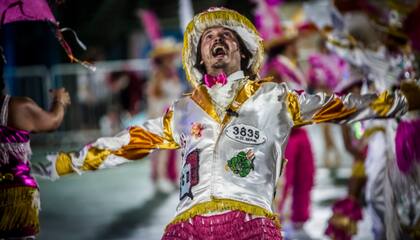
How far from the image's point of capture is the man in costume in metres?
3.74

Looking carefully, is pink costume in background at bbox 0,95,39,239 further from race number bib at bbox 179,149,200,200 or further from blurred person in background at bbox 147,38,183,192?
blurred person in background at bbox 147,38,183,192

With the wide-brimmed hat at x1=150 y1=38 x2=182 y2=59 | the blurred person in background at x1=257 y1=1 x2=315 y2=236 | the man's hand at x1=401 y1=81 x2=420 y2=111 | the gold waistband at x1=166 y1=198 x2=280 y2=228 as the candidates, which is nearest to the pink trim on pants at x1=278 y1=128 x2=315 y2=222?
the blurred person in background at x1=257 y1=1 x2=315 y2=236

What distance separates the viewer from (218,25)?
415 centimetres

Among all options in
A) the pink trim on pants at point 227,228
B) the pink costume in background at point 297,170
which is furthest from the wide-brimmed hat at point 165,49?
the pink trim on pants at point 227,228

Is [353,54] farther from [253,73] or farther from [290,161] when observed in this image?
[253,73]

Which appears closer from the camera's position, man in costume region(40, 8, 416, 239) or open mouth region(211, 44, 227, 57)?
man in costume region(40, 8, 416, 239)

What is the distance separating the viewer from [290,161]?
7410 mm

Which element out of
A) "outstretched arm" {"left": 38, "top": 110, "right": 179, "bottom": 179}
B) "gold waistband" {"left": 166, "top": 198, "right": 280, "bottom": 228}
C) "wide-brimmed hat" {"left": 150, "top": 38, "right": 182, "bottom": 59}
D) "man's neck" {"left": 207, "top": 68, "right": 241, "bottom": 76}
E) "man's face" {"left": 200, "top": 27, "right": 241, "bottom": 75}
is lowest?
"gold waistband" {"left": 166, "top": 198, "right": 280, "bottom": 228}

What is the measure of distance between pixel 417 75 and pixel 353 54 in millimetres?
631

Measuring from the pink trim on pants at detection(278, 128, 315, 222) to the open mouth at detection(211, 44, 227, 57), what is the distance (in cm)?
339

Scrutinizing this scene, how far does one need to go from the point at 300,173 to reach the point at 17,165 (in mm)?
3461

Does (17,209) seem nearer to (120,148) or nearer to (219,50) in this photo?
(120,148)

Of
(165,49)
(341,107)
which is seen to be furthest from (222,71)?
(165,49)

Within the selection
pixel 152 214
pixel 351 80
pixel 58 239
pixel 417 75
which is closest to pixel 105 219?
pixel 152 214
